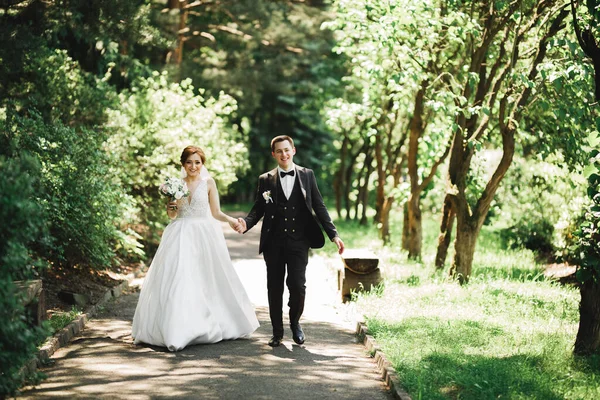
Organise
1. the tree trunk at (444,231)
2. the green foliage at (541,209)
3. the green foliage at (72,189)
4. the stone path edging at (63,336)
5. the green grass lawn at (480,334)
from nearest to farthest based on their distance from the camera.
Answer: the green grass lawn at (480,334) < the stone path edging at (63,336) < the green foliage at (72,189) < the tree trunk at (444,231) < the green foliage at (541,209)

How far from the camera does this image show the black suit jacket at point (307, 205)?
9055 mm

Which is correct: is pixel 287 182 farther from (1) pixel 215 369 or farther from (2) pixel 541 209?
(2) pixel 541 209

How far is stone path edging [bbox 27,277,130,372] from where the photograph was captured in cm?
793

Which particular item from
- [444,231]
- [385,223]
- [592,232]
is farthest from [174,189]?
[385,223]

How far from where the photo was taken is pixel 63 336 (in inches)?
358

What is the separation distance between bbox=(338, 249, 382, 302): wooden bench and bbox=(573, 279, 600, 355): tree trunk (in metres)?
4.77

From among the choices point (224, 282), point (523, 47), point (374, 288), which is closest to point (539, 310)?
point (374, 288)

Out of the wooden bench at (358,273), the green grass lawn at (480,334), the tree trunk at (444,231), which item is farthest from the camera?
the tree trunk at (444,231)

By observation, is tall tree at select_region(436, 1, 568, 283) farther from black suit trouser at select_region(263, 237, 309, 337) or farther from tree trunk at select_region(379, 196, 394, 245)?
tree trunk at select_region(379, 196, 394, 245)

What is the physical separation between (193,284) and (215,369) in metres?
1.52

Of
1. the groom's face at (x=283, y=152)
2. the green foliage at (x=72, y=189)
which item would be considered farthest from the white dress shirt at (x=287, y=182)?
the green foliage at (x=72, y=189)

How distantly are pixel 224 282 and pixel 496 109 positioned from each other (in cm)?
980

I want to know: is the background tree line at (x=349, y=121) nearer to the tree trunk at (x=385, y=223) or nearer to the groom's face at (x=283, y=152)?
the tree trunk at (x=385, y=223)

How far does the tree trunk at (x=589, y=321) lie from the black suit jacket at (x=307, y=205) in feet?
9.74
